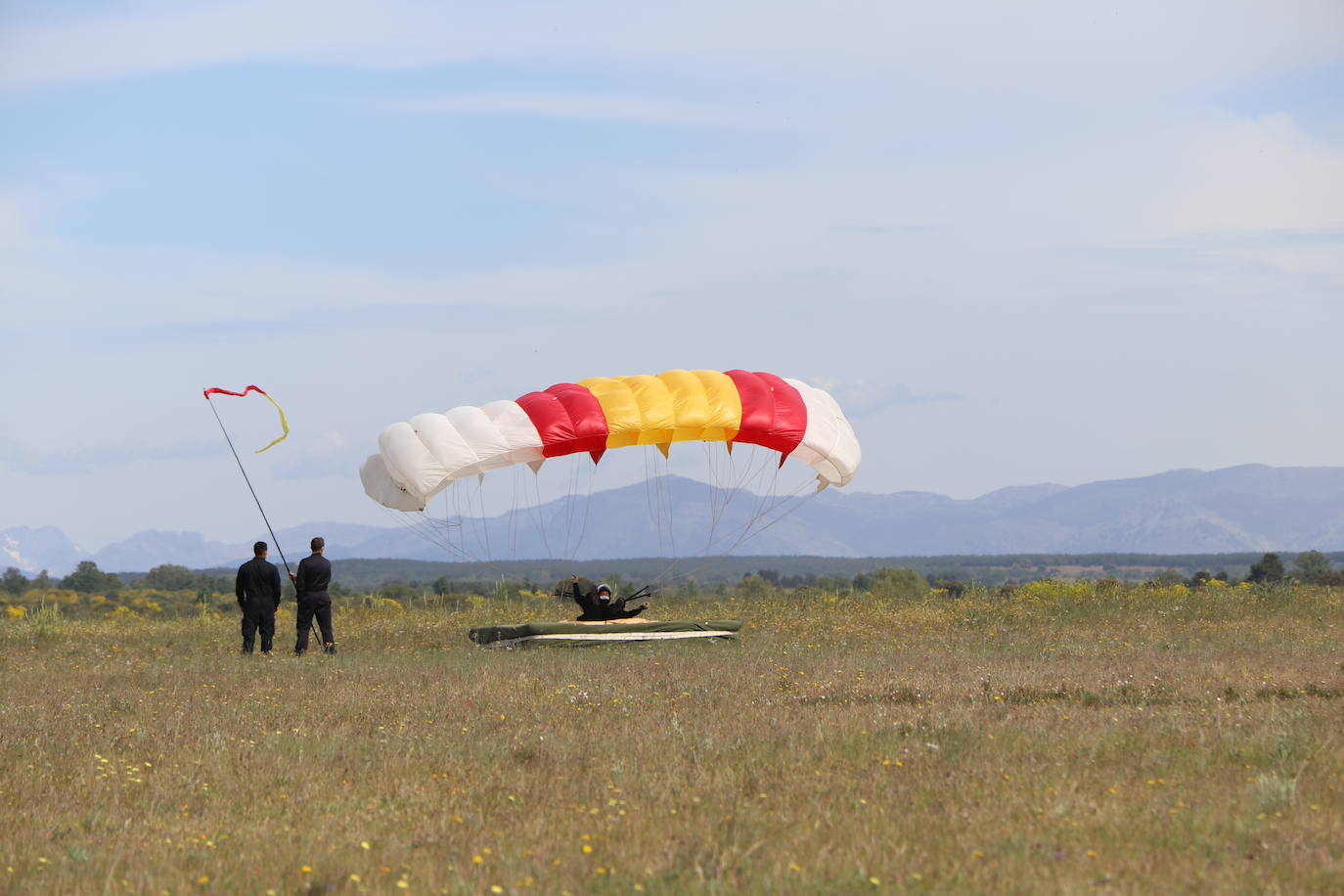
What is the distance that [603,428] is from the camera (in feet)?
71.1

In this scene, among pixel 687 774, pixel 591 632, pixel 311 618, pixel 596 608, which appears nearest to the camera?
pixel 687 774

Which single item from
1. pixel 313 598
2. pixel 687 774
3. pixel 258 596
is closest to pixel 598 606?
pixel 313 598

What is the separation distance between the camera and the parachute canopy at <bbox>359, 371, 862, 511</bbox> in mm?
21375

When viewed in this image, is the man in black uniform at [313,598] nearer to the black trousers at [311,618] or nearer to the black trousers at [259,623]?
the black trousers at [311,618]

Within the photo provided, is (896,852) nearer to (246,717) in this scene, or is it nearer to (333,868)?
(333,868)

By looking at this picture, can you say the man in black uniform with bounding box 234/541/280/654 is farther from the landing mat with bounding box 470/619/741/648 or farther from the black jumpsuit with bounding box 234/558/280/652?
the landing mat with bounding box 470/619/741/648

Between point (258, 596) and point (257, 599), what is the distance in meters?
0.07

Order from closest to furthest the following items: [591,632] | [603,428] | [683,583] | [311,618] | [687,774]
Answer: [687,774]
[591,632]
[311,618]
[603,428]
[683,583]

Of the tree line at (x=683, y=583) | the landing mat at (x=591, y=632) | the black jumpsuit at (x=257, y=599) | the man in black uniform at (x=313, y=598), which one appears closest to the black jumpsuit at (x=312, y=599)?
the man in black uniform at (x=313, y=598)

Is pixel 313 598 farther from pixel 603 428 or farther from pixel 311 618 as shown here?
pixel 603 428

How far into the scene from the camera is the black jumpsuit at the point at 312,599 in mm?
21062

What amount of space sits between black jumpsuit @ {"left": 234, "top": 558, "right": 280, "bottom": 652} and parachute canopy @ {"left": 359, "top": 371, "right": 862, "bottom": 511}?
236cm

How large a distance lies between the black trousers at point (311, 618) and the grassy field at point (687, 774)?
79.7 inches

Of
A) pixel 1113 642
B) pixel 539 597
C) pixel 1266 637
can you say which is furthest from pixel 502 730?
pixel 539 597
